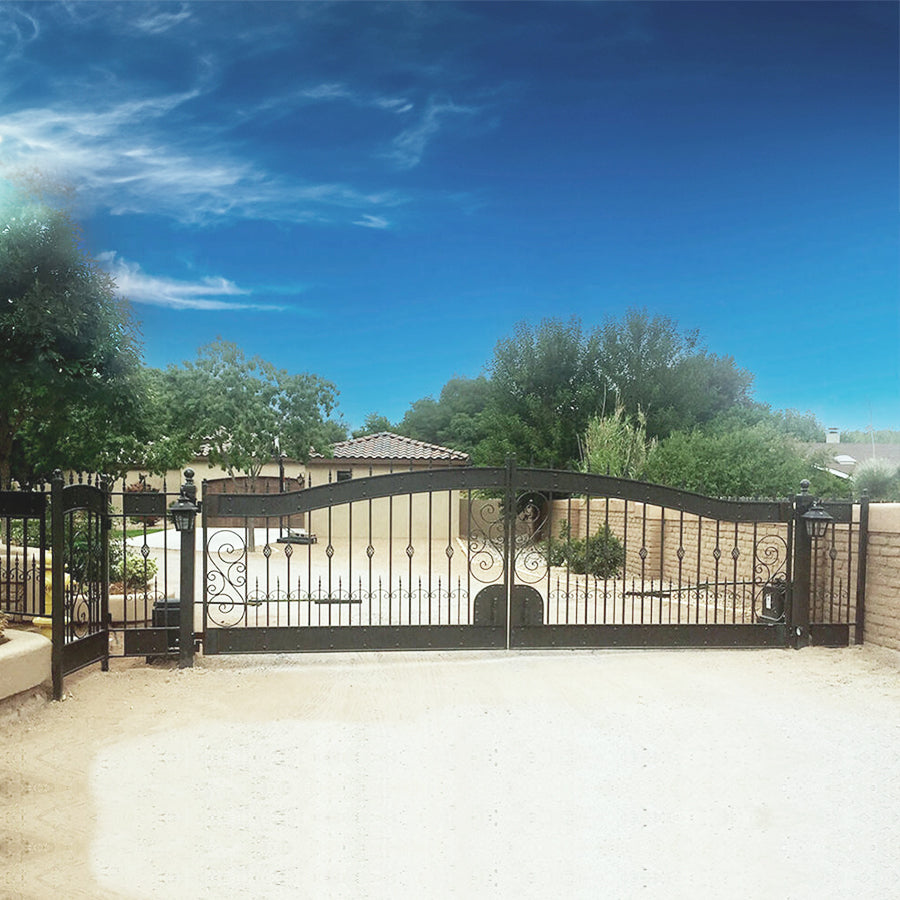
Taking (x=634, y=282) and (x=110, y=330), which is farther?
(x=634, y=282)

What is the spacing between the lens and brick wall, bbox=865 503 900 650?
8516 mm

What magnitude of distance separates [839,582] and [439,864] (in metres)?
6.68

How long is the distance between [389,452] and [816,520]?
21263 mm

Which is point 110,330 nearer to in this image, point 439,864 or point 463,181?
point 439,864

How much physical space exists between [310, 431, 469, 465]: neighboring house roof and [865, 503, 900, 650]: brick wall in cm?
1954

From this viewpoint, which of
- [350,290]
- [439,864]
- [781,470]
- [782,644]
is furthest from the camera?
[350,290]

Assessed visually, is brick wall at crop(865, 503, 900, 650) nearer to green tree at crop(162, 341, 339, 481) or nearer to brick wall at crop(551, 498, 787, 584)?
brick wall at crop(551, 498, 787, 584)

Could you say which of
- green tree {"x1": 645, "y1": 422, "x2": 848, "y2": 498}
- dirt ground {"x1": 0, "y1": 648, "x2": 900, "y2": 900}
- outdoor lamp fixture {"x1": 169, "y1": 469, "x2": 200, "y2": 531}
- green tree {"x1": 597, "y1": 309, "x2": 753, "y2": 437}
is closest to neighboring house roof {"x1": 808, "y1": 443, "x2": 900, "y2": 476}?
green tree {"x1": 597, "y1": 309, "x2": 753, "y2": 437}

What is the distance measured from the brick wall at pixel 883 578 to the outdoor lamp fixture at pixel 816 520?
0.54 meters

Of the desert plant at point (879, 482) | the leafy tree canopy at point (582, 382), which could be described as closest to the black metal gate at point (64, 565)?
the desert plant at point (879, 482)

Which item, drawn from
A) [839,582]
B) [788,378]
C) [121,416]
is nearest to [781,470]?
[839,582]

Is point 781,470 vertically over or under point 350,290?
under

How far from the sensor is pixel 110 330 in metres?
10.6

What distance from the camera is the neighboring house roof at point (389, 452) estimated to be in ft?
92.7
